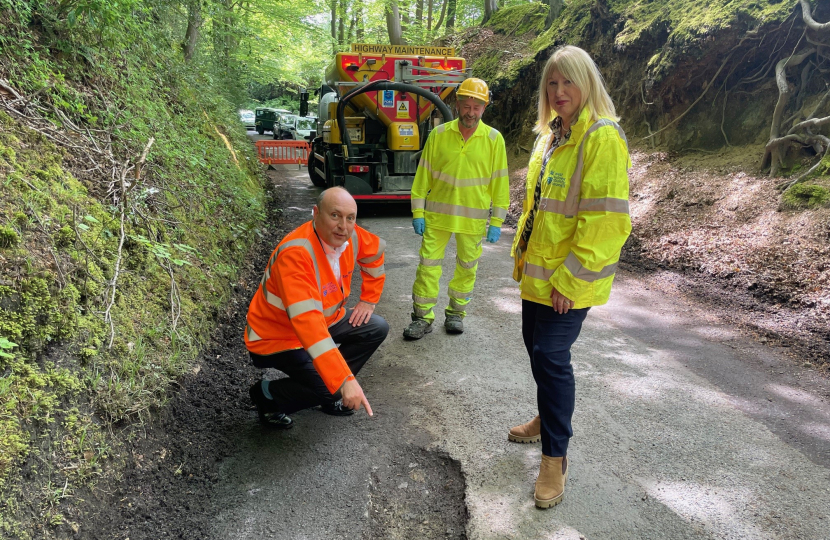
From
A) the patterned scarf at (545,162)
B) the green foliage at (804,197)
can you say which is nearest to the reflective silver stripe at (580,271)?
the patterned scarf at (545,162)

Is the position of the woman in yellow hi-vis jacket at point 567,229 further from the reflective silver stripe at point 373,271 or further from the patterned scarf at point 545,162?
the reflective silver stripe at point 373,271

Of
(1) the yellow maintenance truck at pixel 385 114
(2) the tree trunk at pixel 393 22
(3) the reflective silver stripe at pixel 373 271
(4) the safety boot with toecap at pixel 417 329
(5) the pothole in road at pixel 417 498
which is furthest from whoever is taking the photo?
(2) the tree trunk at pixel 393 22

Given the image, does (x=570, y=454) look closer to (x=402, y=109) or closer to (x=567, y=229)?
(x=567, y=229)

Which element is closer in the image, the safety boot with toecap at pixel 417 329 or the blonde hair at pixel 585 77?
the blonde hair at pixel 585 77

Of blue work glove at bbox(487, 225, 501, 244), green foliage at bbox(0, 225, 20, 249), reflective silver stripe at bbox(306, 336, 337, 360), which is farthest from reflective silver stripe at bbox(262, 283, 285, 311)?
blue work glove at bbox(487, 225, 501, 244)

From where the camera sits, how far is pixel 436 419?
3.31 m

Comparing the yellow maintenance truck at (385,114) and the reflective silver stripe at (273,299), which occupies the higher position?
the yellow maintenance truck at (385,114)

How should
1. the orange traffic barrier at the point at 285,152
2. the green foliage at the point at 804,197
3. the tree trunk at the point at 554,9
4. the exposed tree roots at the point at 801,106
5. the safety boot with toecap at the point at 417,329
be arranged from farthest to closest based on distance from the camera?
the orange traffic barrier at the point at 285,152, the tree trunk at the point at 554,9, the exposed tree roots at the point at 801,106, the green foliage at the point at 804,197, the safety boot with toecap at the point at 417,329

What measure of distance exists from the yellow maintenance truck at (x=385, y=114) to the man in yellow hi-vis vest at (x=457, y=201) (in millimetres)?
4766

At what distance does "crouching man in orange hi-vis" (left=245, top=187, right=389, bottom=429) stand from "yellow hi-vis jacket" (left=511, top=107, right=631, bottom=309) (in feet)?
3.23

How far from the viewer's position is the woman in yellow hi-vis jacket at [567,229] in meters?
2.34

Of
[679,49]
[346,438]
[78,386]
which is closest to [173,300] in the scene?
[78,386]

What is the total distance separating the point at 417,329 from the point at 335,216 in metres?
1.95

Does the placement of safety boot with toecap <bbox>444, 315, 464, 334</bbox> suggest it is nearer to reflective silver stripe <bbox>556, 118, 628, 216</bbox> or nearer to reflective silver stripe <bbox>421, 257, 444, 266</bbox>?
reflective silver stripe <bbox>421, 257, 444, 266</bbox>
